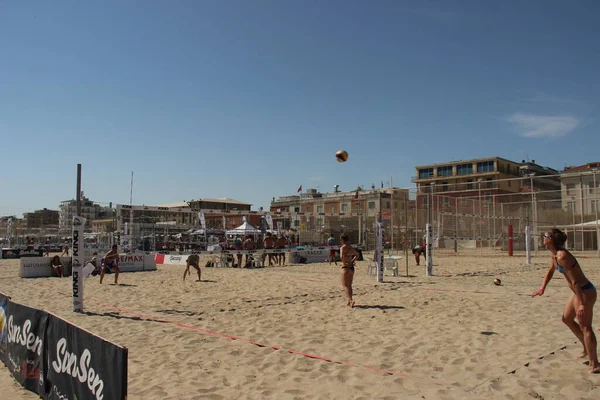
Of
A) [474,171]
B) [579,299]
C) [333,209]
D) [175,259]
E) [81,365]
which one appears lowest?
[175,259]

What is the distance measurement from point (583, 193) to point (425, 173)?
5037 cm

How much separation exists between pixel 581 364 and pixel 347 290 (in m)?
4.62

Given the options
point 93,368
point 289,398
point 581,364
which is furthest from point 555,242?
point 93,368

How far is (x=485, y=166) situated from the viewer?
6881 centimetres

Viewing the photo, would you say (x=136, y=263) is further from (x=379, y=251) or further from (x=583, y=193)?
(x=583, y=193)

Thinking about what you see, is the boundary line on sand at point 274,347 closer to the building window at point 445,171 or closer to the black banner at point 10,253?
the black banner at point 10,253

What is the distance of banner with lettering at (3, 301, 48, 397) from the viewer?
454 cm

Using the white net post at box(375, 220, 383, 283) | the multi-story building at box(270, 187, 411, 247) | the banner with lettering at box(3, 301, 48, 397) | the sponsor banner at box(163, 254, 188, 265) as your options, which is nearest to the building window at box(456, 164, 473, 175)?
the multi-story building at box(270, 187, 411, 247)

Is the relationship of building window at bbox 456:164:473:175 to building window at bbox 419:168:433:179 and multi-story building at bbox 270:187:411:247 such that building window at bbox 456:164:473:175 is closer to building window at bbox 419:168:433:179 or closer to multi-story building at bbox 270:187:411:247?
building window at bbox 419:168:433:179

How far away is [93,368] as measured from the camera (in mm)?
3504

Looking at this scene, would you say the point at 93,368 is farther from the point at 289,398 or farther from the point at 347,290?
the point at 347,290

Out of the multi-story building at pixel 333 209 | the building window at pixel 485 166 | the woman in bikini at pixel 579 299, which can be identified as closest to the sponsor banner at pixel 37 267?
the woman in bikini at pixel 579 299

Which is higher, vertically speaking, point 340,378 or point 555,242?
point 555,242

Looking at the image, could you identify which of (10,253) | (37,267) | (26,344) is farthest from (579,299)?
(10,253)
